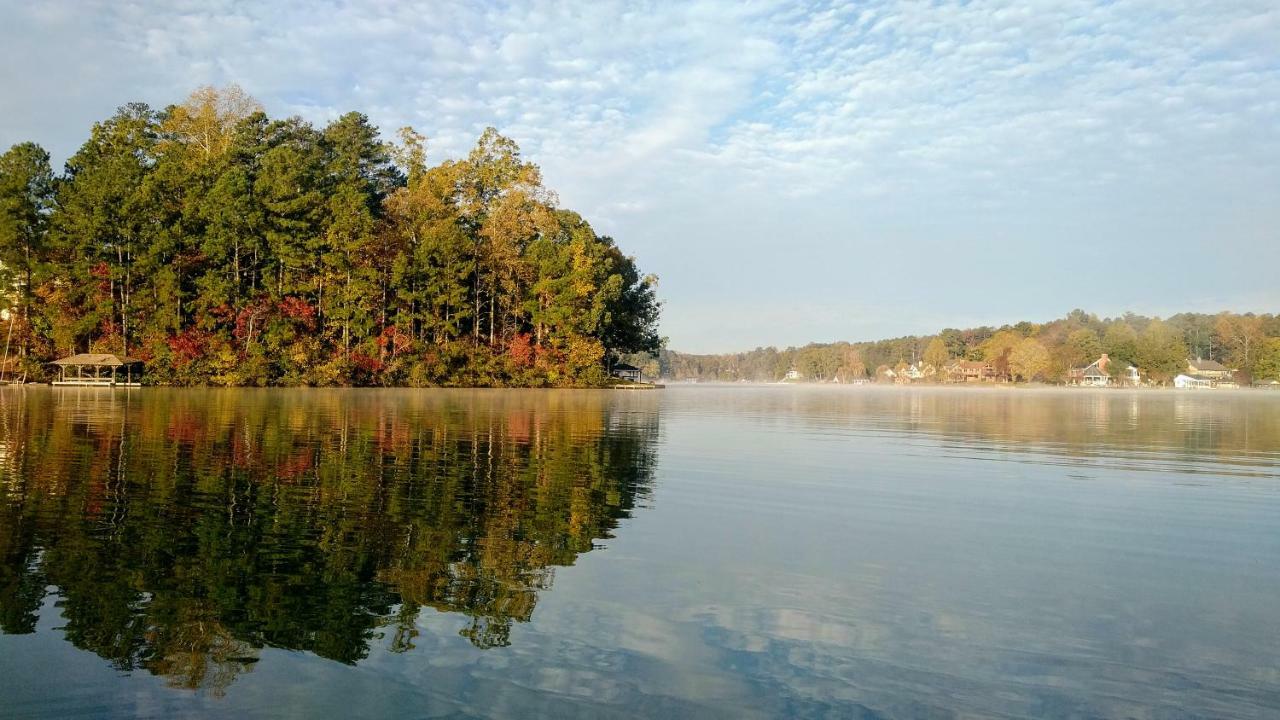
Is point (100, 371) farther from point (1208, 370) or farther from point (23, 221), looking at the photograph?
point (1208, 370)

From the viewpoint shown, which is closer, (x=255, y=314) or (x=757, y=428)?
(x=757, y=428)

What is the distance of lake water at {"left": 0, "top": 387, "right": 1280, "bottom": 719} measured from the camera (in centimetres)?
456

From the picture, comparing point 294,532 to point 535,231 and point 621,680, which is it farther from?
point 535,231

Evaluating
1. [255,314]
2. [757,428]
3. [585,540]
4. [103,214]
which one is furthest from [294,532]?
[103,214]

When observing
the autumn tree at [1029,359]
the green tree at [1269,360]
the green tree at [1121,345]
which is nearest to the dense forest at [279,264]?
the autumn tree at [1029,359]

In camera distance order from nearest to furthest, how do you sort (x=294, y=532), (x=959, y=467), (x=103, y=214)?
(x=294, y=532)
(x=959, y=467)
(x=103, y=214)

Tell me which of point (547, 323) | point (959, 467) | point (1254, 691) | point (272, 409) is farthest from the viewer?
point (547, 323)

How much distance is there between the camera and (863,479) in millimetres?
13711

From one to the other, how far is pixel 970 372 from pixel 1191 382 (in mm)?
40675

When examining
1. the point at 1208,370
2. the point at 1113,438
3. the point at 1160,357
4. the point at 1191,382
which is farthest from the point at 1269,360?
the point at 1113,438

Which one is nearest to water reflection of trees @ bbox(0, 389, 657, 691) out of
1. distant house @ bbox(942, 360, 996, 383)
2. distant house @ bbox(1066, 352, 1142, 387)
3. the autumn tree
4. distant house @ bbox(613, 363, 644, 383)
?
distant house @ bbox(613, 363, 644, 383)

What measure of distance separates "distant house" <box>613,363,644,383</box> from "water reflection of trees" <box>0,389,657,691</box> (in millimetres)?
69613

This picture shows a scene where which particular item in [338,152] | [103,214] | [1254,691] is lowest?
[1254,691]

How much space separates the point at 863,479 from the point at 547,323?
57.1 metres
